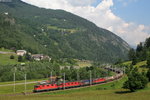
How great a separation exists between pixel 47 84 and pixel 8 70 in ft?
206

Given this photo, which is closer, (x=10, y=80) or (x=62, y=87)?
(x=62, y=87)

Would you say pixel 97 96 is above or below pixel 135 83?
below

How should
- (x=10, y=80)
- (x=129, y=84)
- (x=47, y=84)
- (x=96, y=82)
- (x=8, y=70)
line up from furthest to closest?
(x=8, y=70), (x=10, y=80), (x=96, y=82), (x=47, y=84), (x=129, y=84)

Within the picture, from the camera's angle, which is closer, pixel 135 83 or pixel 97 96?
pixel 97 96

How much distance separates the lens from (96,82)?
105688 millimetres

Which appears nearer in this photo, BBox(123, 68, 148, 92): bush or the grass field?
the grass field

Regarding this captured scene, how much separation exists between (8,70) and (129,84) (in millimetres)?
90771

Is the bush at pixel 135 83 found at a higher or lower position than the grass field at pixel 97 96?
higher

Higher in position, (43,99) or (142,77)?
(142,77)

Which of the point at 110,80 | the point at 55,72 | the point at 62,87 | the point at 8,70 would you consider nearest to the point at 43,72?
the point at 55,72

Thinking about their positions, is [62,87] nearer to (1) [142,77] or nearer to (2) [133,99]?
(1) [142,77]

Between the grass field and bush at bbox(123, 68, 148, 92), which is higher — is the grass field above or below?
below

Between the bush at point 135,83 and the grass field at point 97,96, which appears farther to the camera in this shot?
the bush at point 135,83

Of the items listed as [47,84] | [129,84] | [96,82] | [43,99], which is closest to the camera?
[43,99]
